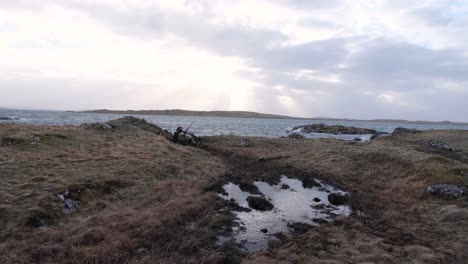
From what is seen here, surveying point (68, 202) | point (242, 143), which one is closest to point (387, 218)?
point (68, 202)

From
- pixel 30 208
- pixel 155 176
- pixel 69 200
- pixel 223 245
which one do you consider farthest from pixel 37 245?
pixel 155 176

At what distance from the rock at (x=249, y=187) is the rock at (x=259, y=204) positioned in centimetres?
222

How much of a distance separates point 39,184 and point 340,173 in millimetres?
18759

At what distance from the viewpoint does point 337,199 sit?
60.5ft

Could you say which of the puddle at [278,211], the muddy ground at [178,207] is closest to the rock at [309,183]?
the puddle at [278,211]

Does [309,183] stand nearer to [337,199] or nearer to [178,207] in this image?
[337,199]

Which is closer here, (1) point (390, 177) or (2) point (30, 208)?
(2) point (30, 208)

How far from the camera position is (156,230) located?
12320mm

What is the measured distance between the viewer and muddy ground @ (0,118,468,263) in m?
11.0

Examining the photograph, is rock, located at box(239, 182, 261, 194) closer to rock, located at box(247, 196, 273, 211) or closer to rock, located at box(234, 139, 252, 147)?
rock, located at box(247, 196, 273, 211)

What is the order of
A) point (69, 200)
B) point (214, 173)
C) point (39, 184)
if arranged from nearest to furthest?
point (69, 200)
point (39, 184)
point (214, 173)

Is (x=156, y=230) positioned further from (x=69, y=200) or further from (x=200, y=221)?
(x=69, y=200)

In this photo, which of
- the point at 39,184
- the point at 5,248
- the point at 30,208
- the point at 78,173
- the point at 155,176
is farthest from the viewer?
the point at 155,176

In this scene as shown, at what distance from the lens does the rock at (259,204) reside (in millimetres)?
16609
